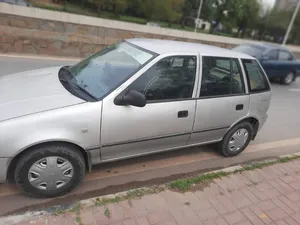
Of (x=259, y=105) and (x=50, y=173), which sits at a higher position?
(x=259, y=105)

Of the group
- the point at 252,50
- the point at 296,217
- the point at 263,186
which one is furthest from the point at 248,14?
the point at 296,217

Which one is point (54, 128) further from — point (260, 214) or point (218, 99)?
point (260, 214)

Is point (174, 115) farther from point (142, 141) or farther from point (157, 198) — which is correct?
point (157, 198)

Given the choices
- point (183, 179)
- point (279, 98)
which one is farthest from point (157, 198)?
point (279, 98)

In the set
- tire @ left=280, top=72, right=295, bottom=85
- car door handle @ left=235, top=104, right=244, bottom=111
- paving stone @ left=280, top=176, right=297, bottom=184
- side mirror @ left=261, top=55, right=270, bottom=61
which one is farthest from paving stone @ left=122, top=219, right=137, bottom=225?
tire @ left=280, top=72, right=295, bottom=85

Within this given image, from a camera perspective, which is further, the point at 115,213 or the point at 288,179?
the point at 288,179

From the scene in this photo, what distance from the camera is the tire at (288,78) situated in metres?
10.6

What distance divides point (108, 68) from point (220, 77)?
4.64 feet

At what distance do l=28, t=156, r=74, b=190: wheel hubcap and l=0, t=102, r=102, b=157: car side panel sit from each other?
23 cm

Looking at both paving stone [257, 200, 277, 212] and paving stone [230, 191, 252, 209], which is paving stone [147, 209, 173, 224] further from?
paving stone [257, 200, 277, 212]

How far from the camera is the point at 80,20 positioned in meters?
9.75

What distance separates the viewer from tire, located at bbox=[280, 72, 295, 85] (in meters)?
10.6

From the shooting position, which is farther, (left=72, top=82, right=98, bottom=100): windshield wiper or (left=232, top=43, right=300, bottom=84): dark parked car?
(left=232, top=43, right=300, bottom=84): dark parked car

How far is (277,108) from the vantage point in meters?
6.77
